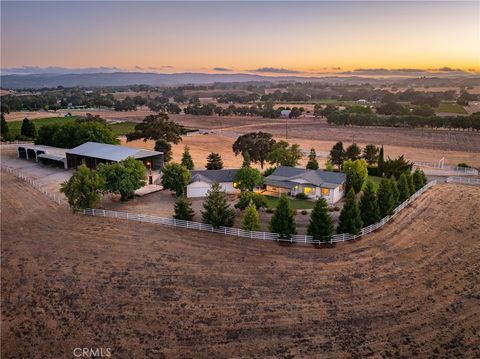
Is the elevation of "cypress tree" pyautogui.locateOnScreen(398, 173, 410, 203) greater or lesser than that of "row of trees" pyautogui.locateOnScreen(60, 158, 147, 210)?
lesser

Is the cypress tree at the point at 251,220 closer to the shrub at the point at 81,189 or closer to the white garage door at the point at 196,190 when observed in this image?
the white garage door at the point at 196,190

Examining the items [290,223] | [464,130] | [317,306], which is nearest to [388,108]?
[464,130]

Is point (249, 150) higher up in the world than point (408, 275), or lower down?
higher up

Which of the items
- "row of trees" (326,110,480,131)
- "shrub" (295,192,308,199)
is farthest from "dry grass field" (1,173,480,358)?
"row of trees" (326,110,480,131)

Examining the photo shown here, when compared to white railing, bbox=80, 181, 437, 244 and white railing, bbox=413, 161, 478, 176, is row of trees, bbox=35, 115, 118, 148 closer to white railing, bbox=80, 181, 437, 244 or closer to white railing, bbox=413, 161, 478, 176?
white railing, bbox=80, 181, 437, 244

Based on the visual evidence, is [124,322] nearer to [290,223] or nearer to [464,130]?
[290,223]

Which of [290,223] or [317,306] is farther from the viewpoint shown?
[290,223]

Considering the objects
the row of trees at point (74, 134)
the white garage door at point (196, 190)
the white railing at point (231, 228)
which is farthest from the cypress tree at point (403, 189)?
the row of trees at point (74, 134)
